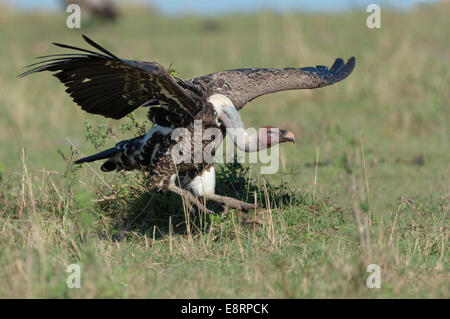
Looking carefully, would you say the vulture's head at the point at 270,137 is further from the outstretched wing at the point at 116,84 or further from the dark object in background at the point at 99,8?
the dark object in background at the point at 99,8

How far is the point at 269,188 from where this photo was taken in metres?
6.04

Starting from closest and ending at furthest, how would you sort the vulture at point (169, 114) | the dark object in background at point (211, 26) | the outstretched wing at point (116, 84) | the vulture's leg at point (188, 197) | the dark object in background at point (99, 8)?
the outstretched wing at point (116, 84)
the vulture at point (169, 114)
the vulture's leg at point (188, 197)
the dark object in background at point (211, 26)
the dark object in background at point (99, 8)

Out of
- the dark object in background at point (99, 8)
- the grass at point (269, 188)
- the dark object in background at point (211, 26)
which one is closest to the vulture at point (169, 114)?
the grass at point (269, 188)

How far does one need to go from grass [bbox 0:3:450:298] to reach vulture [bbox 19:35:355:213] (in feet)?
1.08

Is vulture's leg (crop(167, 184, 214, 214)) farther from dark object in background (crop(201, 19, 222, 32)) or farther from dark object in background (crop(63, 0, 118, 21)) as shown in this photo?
dark object in background (crop(63, 0, 118, 21))

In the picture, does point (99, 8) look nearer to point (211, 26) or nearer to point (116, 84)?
point (211, 26)

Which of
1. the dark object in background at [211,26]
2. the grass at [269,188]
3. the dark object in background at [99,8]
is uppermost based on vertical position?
the dark object in background at [99,8]

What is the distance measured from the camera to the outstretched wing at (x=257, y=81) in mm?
5648

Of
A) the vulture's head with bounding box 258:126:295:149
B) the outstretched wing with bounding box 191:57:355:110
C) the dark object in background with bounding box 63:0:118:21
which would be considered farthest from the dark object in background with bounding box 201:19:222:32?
the vulture's head with bounding box 258:126:295:149

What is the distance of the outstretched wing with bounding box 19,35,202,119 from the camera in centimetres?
444

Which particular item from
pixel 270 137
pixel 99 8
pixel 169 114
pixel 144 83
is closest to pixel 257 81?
pixel 270 137

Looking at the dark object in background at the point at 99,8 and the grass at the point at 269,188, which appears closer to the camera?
the grass at the point at 269,188

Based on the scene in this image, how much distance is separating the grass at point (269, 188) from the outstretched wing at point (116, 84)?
61cm
